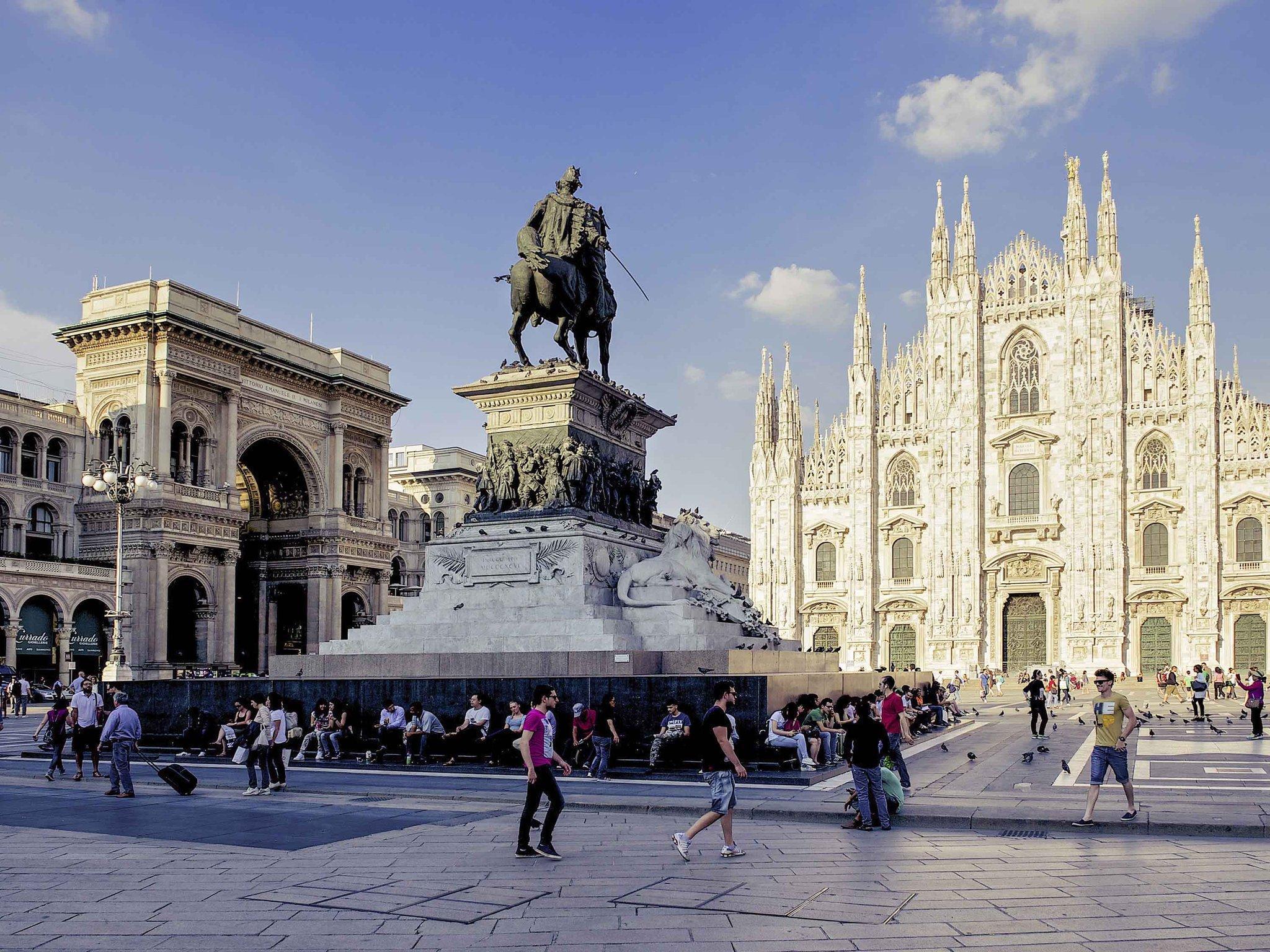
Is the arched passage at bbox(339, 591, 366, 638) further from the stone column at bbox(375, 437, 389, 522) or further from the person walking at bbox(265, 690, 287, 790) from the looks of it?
the person walking at bbox(265, 690, 287, 790)

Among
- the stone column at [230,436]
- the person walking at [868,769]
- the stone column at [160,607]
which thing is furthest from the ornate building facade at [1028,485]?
the person walking at [868,769]

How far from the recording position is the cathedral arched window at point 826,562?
64938mm

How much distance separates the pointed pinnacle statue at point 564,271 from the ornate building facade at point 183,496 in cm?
3517

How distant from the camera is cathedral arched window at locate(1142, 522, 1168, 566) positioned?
2227 inches

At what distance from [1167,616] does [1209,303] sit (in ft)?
48.1

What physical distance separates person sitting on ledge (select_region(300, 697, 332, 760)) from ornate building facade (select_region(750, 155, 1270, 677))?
1859 inches

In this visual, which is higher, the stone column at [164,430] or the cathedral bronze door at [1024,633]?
the stone column at [164,430]

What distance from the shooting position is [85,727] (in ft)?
54.5

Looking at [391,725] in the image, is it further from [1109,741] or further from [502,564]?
[1109,741]

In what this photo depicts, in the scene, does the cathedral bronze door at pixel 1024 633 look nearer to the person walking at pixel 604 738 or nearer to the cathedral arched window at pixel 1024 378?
the cathedral arched window at pixel 1024 378

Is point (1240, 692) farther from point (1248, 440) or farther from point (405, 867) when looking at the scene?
point (405, 867)

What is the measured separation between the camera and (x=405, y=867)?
877 centimetres

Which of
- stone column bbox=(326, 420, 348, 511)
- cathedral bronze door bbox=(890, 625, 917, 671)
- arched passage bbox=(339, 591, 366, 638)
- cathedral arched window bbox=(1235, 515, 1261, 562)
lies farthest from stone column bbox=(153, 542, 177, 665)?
cathedral arched window bbox=(1235, 515, 1261, 562)

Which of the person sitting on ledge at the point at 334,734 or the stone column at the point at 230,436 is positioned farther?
the stone column at the point at 230,436
